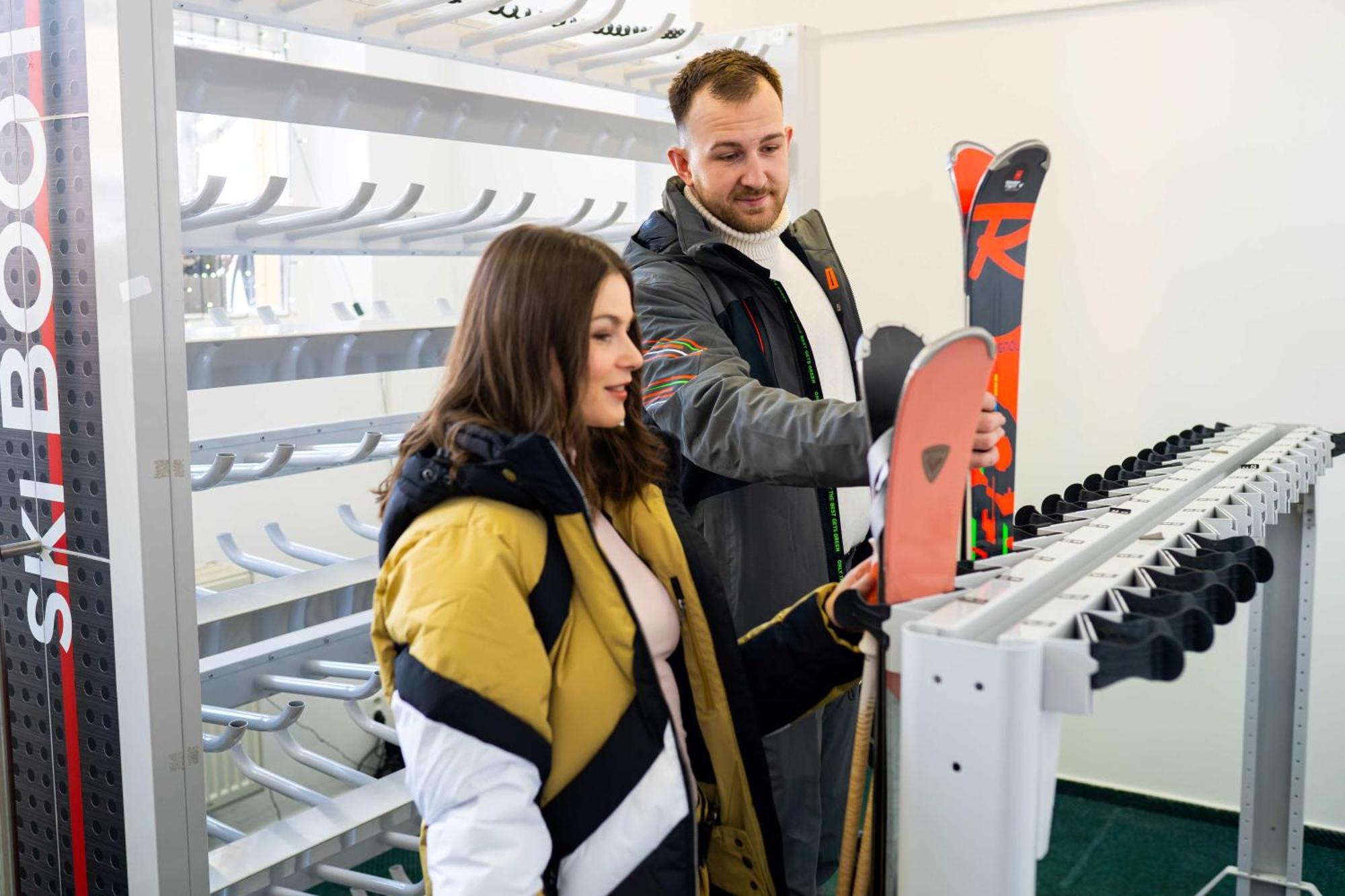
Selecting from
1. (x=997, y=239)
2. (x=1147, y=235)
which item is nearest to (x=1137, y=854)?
(x=1147, y=235)

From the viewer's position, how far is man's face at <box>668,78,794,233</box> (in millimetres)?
1923


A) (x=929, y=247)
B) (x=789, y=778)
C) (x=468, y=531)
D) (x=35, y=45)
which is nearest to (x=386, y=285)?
(x=929, y=247)

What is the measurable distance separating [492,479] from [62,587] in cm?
105

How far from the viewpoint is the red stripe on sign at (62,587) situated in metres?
1.81

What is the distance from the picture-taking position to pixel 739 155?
6.37ft

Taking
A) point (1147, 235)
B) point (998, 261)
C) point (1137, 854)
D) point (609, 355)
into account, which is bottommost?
point (1137, 854)

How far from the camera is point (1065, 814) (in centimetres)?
354

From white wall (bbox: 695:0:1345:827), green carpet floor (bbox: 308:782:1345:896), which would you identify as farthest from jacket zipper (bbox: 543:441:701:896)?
white wall (bbox: 695:0:1345:827)

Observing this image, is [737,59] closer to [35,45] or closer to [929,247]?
[35,45]

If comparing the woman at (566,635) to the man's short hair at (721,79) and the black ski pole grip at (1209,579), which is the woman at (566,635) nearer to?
the black ski pole grip at (1209,579)

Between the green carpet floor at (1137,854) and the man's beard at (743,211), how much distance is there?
1757mm

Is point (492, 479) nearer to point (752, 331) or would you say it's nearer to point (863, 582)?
point (863, 582)

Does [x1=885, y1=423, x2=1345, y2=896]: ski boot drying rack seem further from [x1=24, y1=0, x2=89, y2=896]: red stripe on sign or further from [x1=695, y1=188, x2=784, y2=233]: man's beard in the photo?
[x1=24, y1=0, x2=89, y2=896]: red stripe on sign

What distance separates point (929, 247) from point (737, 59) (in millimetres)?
1875
